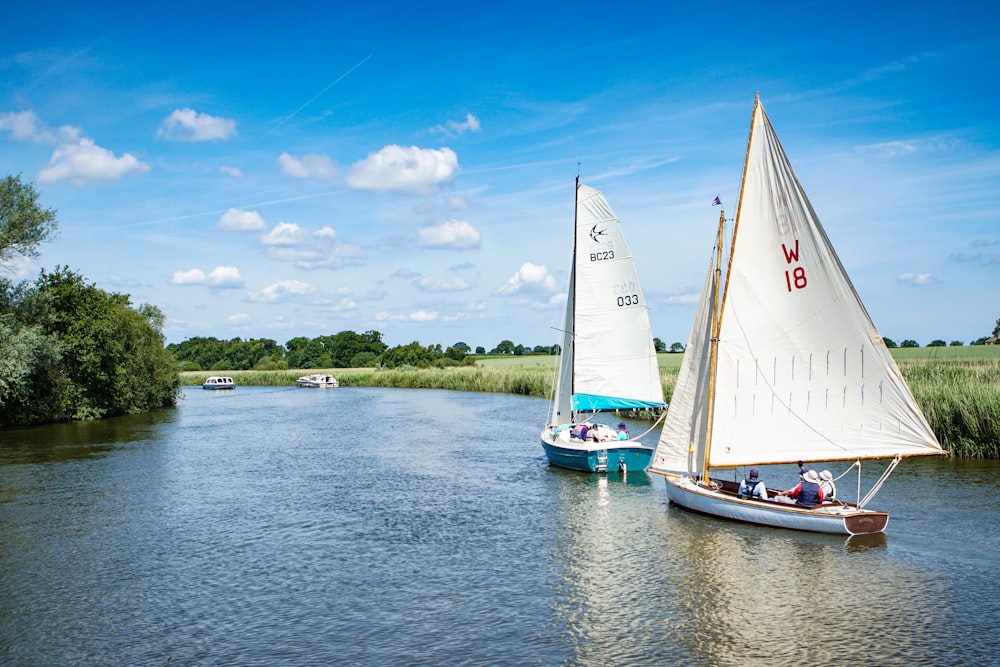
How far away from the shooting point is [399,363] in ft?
488

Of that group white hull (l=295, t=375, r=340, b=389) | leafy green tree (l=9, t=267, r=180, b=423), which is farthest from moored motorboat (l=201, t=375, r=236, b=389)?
leafy green tree (l=9, t=267, r=180, b=423)

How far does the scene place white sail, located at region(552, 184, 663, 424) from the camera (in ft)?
118

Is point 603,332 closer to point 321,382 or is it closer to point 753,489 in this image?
point 753,489

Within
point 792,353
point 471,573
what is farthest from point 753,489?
point 471,573

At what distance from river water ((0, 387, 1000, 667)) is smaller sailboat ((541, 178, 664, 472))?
3.39 metres

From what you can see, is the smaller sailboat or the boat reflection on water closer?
the boat reflection on water

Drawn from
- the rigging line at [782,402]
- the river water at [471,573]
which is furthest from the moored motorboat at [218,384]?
the rigging line at [782,402]

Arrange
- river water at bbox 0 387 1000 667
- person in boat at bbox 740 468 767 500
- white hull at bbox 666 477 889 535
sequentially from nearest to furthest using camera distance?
river water at bbox 0 387 1000 667 → white hull at bbox 666 477 889 535 → person in boat at bbox 740 468 767 500

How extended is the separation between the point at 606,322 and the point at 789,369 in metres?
13.1

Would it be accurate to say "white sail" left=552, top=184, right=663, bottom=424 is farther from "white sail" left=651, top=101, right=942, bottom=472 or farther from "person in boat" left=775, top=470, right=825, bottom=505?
"person in boat" left=775, top=470, right=825, bottom=505

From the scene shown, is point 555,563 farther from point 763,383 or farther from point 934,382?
point 934,382

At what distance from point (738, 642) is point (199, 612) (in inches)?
483

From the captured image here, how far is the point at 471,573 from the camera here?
20.6m

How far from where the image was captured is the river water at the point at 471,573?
1577cm
